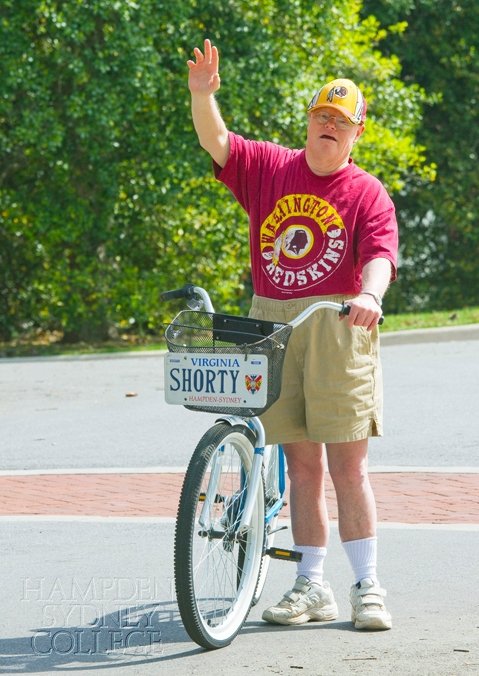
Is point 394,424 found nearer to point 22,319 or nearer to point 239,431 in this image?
point 239,431

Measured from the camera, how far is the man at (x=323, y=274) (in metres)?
4.93

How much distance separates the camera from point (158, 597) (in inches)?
213

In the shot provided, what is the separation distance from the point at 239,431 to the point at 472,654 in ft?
3.49

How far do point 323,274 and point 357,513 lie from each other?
0.88 meters

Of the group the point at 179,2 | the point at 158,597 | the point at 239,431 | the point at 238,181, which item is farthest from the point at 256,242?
the point at 179,2

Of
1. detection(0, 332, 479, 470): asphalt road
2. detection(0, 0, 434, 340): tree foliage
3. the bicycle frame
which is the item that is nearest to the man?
the bicycle frame

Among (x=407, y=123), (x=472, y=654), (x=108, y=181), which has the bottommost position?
(x=472, y=654)

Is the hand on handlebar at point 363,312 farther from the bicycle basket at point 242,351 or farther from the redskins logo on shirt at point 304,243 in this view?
the redskins logo on shirt at point 304,243

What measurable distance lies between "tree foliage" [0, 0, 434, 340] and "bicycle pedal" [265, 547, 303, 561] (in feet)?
38.9

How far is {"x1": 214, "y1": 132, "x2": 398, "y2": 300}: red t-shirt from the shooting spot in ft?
16.2

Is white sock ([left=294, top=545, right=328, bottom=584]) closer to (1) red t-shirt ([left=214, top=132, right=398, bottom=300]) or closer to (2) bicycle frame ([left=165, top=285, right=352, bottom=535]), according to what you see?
(2) bicycle frame ([left=165, top=285, right=352, bottom=535])

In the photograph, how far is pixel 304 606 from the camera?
16.6ft

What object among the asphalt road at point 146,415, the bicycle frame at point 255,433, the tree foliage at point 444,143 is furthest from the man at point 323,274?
the tree foliage at point 444,143

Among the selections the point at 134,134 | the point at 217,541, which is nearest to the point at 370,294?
the point at 217,541
